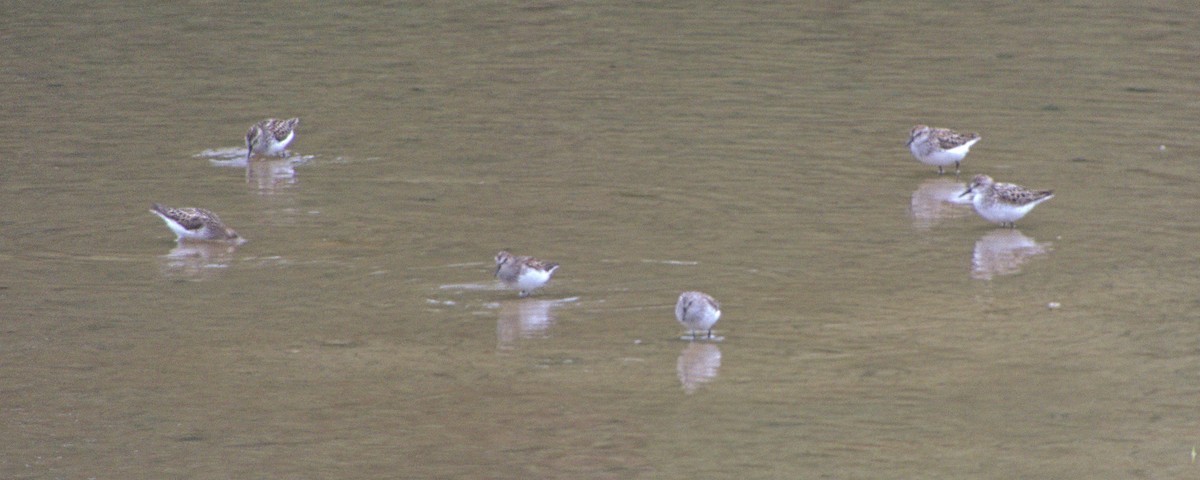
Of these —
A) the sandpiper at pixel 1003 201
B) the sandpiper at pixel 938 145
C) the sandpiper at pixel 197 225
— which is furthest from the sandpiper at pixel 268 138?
the sandpiper at pixel 1003 201

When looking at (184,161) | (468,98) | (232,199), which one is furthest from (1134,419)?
(468,98)

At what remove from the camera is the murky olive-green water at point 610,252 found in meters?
10.2

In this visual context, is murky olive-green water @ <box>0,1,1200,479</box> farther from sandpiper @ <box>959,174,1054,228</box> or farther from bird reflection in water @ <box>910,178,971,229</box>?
sandpiper @ <box>959,174,1054,228</box>

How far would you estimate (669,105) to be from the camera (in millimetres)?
21594

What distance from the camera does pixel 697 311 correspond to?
11.7m

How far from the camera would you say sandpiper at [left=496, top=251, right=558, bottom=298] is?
12992 millimetres

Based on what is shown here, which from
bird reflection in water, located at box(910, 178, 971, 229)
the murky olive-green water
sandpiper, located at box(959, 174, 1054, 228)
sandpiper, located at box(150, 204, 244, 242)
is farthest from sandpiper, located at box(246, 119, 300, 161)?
sandpiper, located at box(959, 174, 1054, 228)

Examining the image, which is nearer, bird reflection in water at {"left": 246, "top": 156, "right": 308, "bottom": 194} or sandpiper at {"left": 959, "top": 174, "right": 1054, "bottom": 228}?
sandpiper at {"left": 959, "top": 174, "right": 1054, "bottom": 228}

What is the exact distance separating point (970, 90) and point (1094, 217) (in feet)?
21.4

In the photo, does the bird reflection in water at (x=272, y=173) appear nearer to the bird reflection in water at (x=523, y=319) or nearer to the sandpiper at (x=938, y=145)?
the bird reflection in water at (x=523, y=319)

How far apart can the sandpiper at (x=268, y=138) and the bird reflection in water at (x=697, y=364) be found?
27.5 ft

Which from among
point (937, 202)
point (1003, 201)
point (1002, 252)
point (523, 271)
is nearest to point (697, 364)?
point (523, 271)

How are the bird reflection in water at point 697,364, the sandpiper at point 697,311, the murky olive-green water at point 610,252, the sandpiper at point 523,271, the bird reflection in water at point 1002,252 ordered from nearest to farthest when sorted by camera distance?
the murky olive-green water at point 610,252
the bird reflection in water at point 697,364
the sandpiper at point 697,311
the sandpiper at point 523,271
the bird reflection in water at point 1002,252

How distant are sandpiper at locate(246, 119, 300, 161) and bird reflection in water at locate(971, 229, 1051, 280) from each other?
7.67 meters
